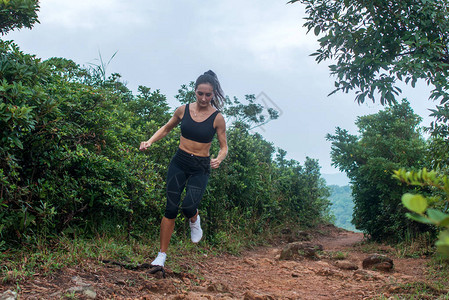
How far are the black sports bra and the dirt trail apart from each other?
5.11 feet

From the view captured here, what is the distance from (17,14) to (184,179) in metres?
2.69

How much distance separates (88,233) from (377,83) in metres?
4.21

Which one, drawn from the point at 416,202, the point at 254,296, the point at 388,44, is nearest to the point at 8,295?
the point at 254,296

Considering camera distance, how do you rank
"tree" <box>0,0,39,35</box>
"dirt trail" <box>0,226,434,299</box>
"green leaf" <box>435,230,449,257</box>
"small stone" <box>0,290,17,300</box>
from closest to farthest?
"green leaf" <box>435,230,449,257</box> < "small stone" <box>0,290,17,300</box> < "dirt trail" <box>0,226,434,299</box> < "tree" <box>0,0,39,35</box>

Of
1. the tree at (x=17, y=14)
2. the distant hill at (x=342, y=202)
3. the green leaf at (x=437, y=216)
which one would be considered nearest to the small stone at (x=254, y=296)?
the green leaf at (x=437, y=216)

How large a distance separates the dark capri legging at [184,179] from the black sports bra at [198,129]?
205mm

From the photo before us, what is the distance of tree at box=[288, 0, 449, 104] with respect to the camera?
5.02 m

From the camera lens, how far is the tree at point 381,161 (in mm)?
9695

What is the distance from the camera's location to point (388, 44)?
5484 mm

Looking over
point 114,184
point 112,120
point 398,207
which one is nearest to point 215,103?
point 112,120

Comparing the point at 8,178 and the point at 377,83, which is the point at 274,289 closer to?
the point at 377,83

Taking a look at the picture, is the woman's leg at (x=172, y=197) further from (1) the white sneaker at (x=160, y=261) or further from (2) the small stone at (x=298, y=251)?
(2) the small stone at (x=298, y=251)

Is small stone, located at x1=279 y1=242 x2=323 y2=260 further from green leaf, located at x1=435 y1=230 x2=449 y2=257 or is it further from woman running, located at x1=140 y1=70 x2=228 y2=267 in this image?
green leaf, located at x1=435 y1=230 x2=449 y2=257

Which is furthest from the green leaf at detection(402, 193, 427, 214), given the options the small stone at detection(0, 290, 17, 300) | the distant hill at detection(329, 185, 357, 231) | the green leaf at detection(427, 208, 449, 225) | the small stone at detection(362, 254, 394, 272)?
the distant hill at detection(329, 185, 357, 231)
